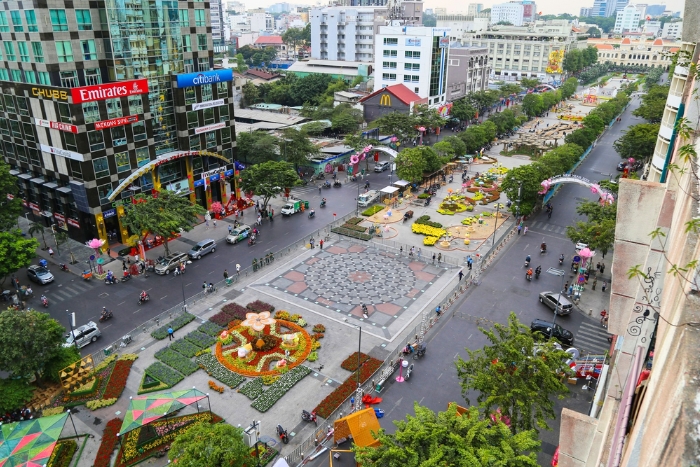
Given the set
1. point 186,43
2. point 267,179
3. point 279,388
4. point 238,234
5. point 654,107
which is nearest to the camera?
point 279,388

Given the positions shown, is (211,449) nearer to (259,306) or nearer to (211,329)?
(211,329)

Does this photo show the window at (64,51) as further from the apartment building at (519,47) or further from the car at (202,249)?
the apartment building at (519,47)

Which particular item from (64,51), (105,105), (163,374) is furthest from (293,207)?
(163,374)

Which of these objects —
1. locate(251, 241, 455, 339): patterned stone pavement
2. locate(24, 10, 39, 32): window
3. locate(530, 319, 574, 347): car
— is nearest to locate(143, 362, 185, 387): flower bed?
locate(251, 241, 455, 339): patterned stone pavement

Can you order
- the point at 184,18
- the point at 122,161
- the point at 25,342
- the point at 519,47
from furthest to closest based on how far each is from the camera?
1. the point at 519,47
2. the point at 184,18
3. the point at 122,161
4. the point at 25,342

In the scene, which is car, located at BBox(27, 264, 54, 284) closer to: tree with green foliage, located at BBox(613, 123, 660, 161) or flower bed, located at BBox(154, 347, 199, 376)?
flower bed, located at BBox(154, 347, 199, 376)

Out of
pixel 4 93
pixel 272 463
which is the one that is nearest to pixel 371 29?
pixel 4 93
